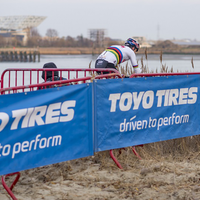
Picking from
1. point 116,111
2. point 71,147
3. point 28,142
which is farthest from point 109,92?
point 28,142

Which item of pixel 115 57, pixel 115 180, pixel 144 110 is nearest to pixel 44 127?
pixel 115 180

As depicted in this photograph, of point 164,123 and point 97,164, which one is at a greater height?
point 164,123

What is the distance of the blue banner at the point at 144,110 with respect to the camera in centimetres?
532

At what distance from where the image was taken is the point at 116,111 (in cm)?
544

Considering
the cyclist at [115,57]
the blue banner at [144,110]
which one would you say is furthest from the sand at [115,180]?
the cyclist at [115,57]

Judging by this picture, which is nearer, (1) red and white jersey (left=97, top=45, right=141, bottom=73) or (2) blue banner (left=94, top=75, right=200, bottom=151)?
(2) blue banner (left=94, top=75, right=200, bottom=151)

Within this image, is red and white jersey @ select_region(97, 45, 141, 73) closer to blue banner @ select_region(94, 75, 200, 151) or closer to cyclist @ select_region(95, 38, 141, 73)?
cyclist @ select_region(95, 38, 141, 73)

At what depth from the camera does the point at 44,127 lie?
14.9 ft

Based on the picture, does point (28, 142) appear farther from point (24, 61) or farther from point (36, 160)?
point (24, 61)

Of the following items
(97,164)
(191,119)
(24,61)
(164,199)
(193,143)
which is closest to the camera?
(164,199)

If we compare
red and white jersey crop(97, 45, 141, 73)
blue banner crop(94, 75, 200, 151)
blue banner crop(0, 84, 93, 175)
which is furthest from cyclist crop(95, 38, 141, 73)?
blue banner crop(0, 84, 93, 175)

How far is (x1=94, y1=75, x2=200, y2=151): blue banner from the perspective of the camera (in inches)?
210

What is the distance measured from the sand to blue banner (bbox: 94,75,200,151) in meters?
0.39

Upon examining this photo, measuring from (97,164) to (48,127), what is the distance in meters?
1.61
